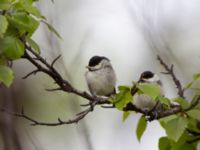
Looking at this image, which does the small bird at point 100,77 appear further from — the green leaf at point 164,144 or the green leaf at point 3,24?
the green leaf at point 3,24

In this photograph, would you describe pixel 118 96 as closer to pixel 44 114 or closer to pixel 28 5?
pixel 28 5

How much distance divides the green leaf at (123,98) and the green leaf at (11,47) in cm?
28

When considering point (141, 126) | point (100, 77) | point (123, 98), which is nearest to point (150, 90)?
point (123, 98)

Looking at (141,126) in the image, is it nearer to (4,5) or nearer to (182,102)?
(182,102)

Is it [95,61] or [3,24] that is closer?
[3,24]

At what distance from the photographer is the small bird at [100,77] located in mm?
2645

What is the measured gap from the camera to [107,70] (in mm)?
2754

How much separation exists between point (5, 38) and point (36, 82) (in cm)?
175

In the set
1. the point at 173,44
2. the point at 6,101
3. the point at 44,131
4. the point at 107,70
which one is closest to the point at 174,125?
the point at 6,101

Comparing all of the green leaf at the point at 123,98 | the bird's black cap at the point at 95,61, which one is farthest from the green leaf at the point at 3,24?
the bird's black cap at the point at 95,61

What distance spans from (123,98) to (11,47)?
1.07 feet

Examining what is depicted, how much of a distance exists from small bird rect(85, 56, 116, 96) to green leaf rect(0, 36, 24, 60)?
1.03m

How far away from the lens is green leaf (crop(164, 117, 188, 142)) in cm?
159

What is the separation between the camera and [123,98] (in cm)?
163
